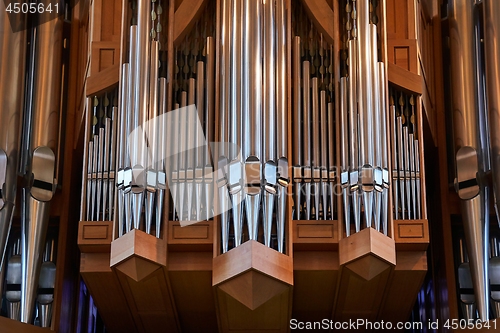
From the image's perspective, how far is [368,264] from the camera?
27.5 ft

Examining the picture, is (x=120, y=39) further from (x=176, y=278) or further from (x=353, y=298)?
(x=353, y=298)

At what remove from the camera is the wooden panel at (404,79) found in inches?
356

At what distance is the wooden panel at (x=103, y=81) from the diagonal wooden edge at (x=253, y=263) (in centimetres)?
170

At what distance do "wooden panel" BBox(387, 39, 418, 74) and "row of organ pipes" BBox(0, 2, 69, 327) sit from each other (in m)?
2.76

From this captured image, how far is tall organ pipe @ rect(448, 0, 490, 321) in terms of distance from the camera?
29.7 ft

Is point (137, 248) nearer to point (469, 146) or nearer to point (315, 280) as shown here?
point (315, 280)

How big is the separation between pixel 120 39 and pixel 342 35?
68.3 inches

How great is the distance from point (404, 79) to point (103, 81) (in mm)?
2311

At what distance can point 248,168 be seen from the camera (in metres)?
8.50

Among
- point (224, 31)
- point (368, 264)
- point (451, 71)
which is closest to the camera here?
point (368, 264)

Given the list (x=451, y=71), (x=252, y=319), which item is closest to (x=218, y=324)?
(x=252, y=319)

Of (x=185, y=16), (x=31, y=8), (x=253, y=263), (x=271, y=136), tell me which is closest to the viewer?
(x=253, y=263)
